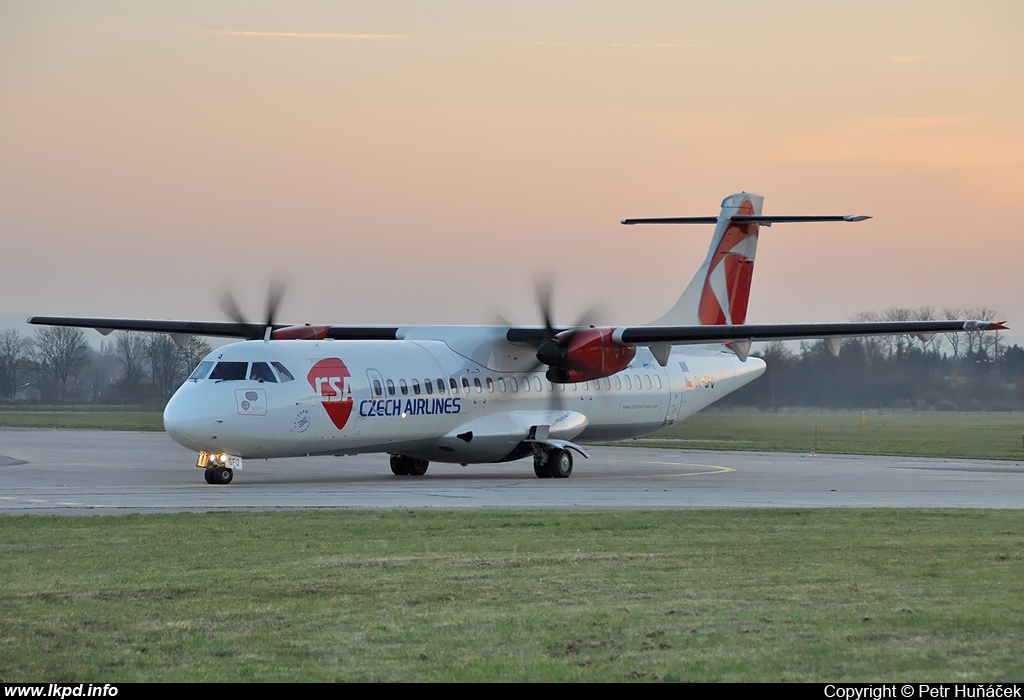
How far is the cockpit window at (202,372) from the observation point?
899 inches

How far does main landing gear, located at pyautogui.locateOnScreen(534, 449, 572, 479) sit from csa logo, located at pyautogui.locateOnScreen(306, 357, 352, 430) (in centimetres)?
509

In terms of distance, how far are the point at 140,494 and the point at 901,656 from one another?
1526cm

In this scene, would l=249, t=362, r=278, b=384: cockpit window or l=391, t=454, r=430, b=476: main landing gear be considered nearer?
l=249, t=362, r=278, b=384: cockpit window

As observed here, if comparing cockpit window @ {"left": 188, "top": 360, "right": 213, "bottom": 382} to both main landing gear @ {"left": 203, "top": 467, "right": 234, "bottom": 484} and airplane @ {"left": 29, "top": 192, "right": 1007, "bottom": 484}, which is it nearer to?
airplane @ {"left": 29, "top": 192, "right": 1007, "bottom": 484}

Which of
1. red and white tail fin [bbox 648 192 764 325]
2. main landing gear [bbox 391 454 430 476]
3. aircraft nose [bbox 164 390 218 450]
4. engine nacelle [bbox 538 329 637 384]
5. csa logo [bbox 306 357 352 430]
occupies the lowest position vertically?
main landing gear [bbox 391 454 430 476]

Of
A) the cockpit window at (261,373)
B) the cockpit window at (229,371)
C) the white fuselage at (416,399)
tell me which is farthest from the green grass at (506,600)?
the cockpit window at (261,373)

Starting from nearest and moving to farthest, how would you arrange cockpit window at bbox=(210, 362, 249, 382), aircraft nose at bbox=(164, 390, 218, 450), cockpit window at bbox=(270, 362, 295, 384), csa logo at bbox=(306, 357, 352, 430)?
aircraft nose at bbox=(164, 390, 218, 450) < cockpit window at bbox=(210, 362, 249, 382) < cockpit window at bbox=(270, 362, 295, 384) < csa logo at bbox=(306, 357, 352, 430)

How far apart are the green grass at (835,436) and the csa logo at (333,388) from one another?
1245 cm

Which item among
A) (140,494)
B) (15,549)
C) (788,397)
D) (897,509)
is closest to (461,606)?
(15,549)

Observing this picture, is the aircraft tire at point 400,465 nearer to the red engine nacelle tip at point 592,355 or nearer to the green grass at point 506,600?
the red engine nacelle tip at point 592,355

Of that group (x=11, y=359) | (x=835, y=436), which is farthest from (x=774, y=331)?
(x=11, y=359)

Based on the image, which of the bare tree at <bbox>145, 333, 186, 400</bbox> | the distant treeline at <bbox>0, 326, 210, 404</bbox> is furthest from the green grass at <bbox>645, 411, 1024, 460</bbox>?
the distant treeline at <bbox>0, 326, 210, 404</bbox>

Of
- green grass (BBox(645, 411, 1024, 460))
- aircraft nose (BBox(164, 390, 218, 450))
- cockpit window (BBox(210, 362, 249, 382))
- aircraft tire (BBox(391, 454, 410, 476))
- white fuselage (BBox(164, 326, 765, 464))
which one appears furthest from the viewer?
green grass (BBox(645, 411, 1024, 460))

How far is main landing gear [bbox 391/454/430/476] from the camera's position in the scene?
91.3ft
